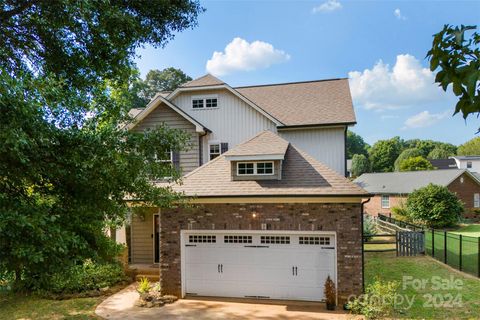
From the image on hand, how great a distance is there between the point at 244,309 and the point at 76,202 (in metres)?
5.90

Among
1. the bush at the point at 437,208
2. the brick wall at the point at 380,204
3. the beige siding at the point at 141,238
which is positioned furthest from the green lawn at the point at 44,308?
the brick wall at the point at 380,204

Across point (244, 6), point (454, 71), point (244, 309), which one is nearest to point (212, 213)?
point (244, 309)

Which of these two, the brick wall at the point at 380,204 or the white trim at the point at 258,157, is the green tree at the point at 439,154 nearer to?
the brick wall at the point at 380,204

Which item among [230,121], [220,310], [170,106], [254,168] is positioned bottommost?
[220,310]

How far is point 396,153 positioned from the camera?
270 ft

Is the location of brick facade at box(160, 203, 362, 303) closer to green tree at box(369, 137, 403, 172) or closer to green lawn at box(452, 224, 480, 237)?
green lawn at box(452, 224, 480, 237)

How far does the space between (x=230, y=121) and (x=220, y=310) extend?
930cm

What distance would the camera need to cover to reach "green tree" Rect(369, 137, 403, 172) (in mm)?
81188

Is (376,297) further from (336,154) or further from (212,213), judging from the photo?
(336,154)

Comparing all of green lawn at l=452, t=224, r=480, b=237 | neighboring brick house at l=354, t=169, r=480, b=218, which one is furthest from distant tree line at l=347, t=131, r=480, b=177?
green lawn at l=452, t=224, r=480, b=237

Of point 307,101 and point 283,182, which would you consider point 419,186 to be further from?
point 283,182

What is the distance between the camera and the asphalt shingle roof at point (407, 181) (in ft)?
108

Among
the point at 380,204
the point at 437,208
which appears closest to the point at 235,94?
the point at 437,208

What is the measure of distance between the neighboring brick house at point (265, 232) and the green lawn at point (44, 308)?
2.43m
